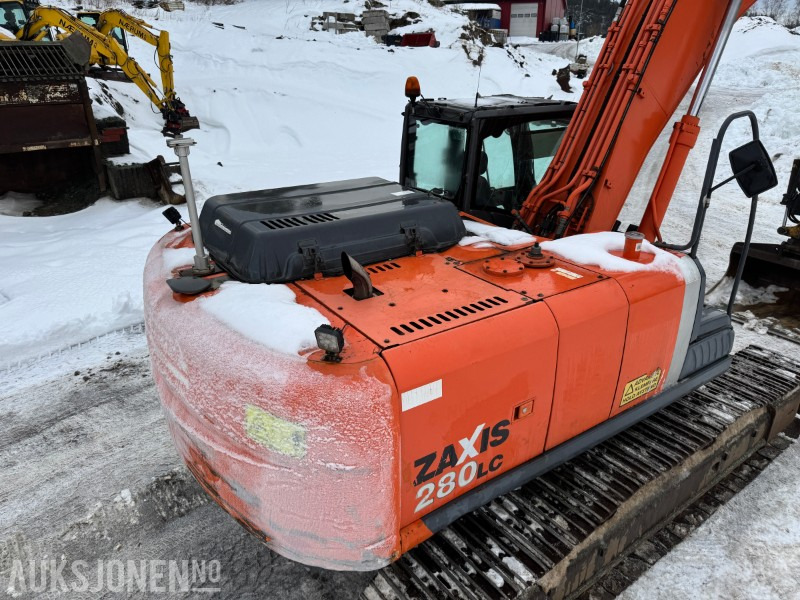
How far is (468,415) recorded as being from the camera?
2.20m

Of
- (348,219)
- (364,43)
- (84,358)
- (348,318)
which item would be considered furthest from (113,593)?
(364,43)

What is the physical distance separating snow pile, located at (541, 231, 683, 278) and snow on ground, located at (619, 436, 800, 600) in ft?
4.70

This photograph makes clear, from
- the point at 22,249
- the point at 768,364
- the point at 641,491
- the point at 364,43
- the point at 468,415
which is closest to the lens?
the point at 468,415

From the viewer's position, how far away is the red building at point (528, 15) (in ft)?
130

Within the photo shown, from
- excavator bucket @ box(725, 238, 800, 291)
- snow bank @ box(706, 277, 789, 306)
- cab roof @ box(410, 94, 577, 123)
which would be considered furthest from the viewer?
snow bank @ box(706, 277, 789, 306)

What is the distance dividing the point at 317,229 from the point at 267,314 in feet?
1.84

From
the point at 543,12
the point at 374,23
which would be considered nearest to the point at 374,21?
the point at 374,23

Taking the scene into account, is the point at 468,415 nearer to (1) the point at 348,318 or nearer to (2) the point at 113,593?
(1) the point at 348,318

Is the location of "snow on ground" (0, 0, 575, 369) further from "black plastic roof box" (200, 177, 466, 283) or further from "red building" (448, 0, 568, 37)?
"red building" (448, 0, 568, 37)

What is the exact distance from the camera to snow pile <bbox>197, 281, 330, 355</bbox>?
6.82 ft

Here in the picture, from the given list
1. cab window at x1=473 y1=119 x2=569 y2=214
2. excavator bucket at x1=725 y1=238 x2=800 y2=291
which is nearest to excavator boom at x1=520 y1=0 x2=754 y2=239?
cab window at x1=473 y1=119 x2=569 y2=214

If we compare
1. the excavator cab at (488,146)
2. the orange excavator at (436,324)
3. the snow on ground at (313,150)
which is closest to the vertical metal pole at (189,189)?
the orange excavator at (436,324)

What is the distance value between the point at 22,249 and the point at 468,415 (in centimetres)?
633

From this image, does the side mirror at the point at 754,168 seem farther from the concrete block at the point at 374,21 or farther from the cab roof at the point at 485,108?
the concrete block at the point at 374,21
